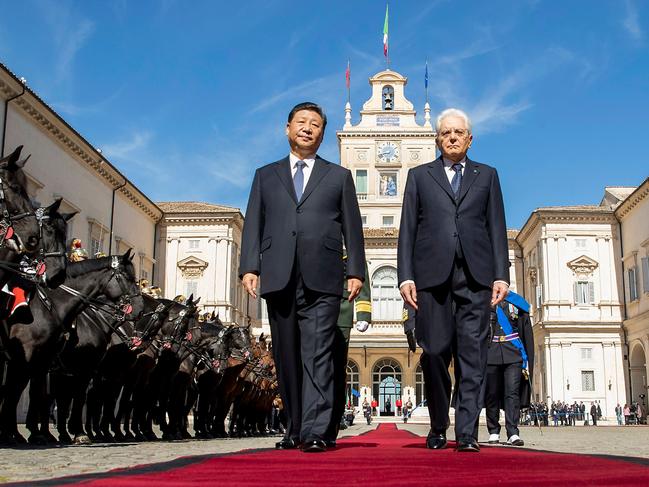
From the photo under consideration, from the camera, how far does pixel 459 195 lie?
6328 millimetres

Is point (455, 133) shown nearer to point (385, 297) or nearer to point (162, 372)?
point (162, 372)

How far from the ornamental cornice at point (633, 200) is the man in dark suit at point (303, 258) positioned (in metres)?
42.3

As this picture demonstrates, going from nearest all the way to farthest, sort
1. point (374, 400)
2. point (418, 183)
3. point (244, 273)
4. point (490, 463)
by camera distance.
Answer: point (490, 463), point (244, 273), point (418, 183), point (374, 400)

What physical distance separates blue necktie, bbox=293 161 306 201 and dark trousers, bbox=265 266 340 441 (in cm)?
61

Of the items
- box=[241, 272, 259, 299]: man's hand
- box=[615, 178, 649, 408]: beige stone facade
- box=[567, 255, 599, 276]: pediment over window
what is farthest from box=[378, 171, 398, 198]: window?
box=[241, 272, 259, 299]: man's hand

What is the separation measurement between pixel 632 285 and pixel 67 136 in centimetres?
3337

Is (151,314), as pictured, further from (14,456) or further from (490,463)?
(490,463)

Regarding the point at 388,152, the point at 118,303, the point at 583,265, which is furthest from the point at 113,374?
the point at 388,152

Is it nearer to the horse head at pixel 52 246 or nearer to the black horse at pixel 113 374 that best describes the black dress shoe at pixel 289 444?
the horse head at pixel 52 246

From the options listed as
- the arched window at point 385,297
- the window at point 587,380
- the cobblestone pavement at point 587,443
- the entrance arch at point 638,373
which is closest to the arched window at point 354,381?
the arched window at point 385,297

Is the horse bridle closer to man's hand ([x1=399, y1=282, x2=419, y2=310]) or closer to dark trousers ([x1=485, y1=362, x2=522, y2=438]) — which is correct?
dark trousers ([x1=485, y1=362, x2=522, y2=438])

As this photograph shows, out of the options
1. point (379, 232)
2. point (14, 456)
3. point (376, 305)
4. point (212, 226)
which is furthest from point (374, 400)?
point (14, 456)

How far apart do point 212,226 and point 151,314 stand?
132 feet

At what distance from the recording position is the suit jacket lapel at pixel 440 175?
635 centimetres
